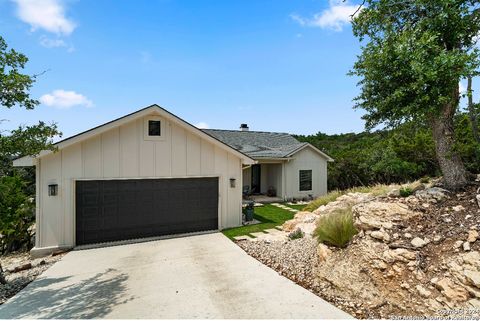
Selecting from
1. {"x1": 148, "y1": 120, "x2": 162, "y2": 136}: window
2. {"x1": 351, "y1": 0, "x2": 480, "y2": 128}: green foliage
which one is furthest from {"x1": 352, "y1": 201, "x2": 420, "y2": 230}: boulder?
{"x1": 148, "y1": 120, "x2": 162, "y2": 136}: window

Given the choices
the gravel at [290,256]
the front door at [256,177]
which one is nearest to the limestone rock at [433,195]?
→ the gravel at [290,256]

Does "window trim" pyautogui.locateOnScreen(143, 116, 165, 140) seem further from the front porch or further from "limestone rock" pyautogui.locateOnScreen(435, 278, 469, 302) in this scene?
the front porch

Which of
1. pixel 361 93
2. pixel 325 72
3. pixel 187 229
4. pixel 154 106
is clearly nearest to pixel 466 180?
A: pixel 361 93

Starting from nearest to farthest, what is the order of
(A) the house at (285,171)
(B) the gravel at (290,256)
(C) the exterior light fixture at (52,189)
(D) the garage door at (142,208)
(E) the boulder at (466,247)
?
(E) the boulder at (466,247)
(B) the gravel at (290,256)
(C) the exterior light fixture at (52,189)
(D) the garage door at (142,208)
(A) the house at (285,171)

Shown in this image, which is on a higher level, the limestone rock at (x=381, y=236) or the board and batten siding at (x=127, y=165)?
the board and batten siding at (x=127, y=165)

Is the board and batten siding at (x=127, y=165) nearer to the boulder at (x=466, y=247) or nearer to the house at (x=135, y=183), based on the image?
the house at (x=135, y=183)

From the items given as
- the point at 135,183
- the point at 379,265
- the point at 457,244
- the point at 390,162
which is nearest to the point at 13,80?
the point at 135,183

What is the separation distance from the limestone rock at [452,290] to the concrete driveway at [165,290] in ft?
5.40

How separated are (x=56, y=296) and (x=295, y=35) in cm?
1149

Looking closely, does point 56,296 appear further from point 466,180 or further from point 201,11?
point 201,11

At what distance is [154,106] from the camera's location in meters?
9.16

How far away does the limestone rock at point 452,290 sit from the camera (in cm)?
387

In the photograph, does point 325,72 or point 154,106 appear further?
point 325,72

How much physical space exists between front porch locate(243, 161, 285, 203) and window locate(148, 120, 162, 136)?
910 centimetres
